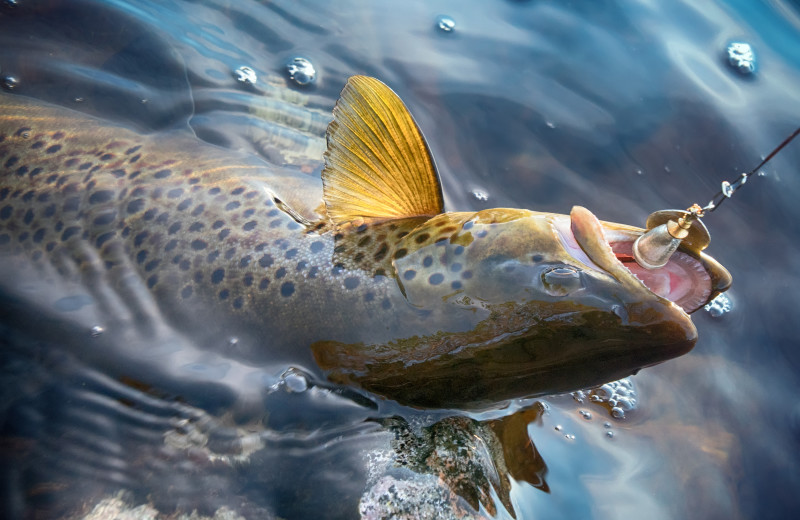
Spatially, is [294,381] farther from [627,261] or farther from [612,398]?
[612,398]

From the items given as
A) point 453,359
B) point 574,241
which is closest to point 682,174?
point 574,241

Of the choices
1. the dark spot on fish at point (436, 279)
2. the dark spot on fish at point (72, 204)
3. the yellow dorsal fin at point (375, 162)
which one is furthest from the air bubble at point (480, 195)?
the dark spot on fish at point (72, 204)

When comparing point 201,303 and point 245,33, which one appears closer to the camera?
point 201,303

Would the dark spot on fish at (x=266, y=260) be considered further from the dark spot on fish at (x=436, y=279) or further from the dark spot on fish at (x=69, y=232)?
the dark spot on fish at (x=69, y=232)

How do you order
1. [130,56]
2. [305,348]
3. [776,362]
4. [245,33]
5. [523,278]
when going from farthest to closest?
[245,33] → [130,56] → [776,362] → [305,348] → [523,278]

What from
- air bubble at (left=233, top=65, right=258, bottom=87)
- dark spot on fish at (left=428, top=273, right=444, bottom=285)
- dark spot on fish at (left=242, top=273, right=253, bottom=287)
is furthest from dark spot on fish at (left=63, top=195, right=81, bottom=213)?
dark spot on fish at (left=428, top=273, right=444, bottom=285)

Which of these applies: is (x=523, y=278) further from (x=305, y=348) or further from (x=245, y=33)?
(x=245, y=33)

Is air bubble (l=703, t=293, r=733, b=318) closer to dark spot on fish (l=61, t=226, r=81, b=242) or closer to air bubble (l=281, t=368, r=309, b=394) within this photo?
air bubble (l=281, t=368, r=309, b=394)
